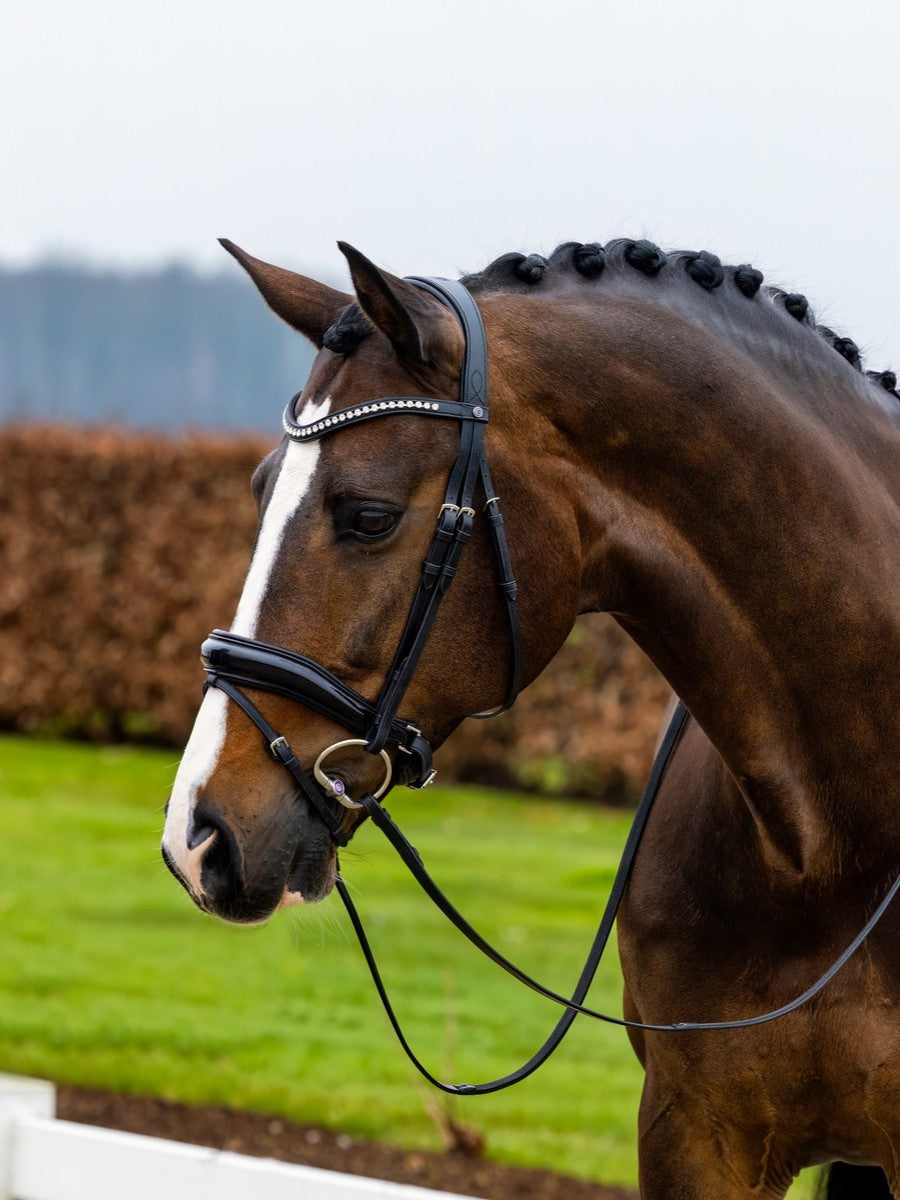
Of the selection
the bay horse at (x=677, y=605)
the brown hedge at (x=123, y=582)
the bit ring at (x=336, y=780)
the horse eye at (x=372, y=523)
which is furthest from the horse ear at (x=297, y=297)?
the brown hedge at (x=123, y=582)

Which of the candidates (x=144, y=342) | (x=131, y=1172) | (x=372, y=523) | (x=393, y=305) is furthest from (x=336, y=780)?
(x=144, y=342)

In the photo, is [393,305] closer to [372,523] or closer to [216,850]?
[372,523]

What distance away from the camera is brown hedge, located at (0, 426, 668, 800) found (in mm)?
12570

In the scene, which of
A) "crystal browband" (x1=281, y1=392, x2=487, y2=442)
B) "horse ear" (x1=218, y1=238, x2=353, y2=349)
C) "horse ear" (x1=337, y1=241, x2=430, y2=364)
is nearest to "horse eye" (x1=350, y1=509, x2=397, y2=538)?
"crystal browband" (x1=281, y1=392, x2=487, y2=442)

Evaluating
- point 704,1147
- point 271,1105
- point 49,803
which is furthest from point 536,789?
point 704,1147

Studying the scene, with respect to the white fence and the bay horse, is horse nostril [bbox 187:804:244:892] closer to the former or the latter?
the bay horse

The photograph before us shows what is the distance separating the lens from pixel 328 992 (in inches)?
270

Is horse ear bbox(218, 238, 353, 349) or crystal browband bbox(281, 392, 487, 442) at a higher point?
horse ear bbox(218, 238, 353, 349)

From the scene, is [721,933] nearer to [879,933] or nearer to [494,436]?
[879,933]

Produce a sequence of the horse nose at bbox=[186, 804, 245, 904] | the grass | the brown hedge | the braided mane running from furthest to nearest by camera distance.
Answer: the brown hedge, the grass, the braided mane, the horse nose at bbox=[186, 804, 245, 904]

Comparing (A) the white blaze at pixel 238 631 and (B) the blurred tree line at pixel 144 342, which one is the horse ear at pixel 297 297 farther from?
(B) the blurred tree line at pixel 144 342

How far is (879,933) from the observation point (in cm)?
256

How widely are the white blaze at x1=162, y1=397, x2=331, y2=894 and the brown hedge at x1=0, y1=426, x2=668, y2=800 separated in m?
9.44

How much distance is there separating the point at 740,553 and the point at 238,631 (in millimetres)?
858
